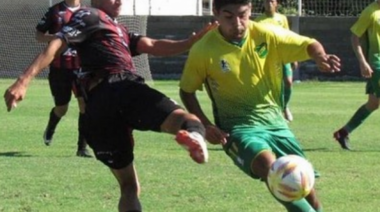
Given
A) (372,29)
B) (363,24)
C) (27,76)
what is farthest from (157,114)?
(372,29)

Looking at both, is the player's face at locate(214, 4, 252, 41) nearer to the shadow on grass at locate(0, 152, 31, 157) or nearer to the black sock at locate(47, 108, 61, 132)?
the shadow on grass at locate(0, 152, 31, 157)

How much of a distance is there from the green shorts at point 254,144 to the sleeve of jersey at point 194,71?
440 millimetres

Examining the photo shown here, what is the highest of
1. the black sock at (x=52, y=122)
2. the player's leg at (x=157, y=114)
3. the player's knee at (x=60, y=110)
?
the player's leg at (x=157, y=114)

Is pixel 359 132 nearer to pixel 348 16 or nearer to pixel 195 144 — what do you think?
pixel 195 144

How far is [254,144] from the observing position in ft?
25.0

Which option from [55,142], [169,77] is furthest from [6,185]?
[169,77]

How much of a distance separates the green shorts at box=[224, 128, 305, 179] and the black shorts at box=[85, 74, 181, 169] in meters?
0.58

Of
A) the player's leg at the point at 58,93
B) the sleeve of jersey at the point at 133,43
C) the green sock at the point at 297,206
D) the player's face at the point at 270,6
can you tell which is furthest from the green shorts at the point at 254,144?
the player's face at the point at 270,6

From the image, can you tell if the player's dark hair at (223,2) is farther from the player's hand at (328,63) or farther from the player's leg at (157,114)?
the player's leg at (157,114)

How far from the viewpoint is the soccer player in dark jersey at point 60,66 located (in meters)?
13.2

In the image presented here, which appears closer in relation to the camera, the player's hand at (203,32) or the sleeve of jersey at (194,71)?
the sleeve of jersey at (194,71)

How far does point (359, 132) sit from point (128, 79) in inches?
376

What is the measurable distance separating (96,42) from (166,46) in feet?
2.66

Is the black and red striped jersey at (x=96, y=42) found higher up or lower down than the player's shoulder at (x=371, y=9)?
higher up
